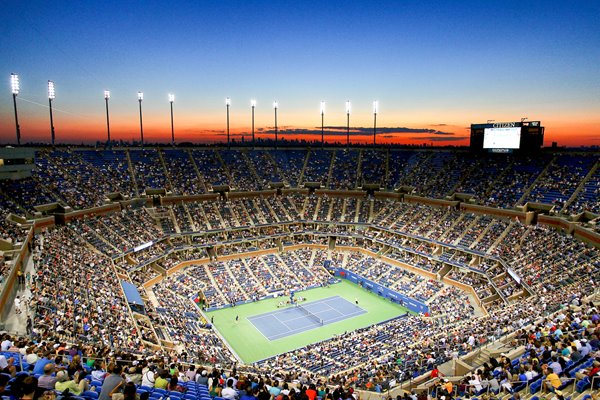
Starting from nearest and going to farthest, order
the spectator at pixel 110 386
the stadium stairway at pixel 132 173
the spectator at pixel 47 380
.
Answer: the spectator at pixel 110 386 < the spectator at pixel 47 380 < the stadium stairway at pixel 132 173

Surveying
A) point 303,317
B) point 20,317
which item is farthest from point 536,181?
point 20,317

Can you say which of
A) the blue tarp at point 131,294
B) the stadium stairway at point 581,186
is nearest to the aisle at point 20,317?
the blue tarp at point 131,294

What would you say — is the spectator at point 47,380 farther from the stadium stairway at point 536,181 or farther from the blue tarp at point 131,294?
the stadium stairway at point 536,181

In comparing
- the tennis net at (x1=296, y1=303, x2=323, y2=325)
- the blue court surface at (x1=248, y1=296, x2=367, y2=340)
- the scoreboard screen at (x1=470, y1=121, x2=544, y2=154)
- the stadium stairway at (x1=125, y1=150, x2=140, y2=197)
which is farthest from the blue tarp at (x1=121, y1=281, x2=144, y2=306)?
the scoreboard screen at (x1=470, y1=121, x2=544, y2=154)

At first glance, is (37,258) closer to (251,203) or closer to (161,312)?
(161,312)

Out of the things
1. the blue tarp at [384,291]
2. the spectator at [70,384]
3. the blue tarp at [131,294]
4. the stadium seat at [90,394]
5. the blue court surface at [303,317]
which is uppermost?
the spectator at [70,384]

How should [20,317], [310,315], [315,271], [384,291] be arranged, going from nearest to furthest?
[20,317], [310,315], [384,291], [315,271]

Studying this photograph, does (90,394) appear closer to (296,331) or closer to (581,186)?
(296,331)
